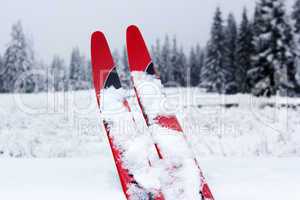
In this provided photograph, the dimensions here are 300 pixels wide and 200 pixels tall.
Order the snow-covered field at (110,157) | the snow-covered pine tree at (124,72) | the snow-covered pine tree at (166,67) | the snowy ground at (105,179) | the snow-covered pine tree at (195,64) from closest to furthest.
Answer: the snowy ground at (105,179), the snow-covered field at (110,157), the snow-covered pine tree at (124,72), the snow-covered pine tree at (166,67), the snow-covered pine tree at (195,64)

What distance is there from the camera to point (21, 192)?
2.96 m

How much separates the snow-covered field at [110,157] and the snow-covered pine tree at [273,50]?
1012 centimetres

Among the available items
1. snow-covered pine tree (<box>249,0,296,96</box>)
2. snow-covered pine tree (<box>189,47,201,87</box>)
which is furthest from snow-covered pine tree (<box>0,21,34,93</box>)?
snow-covered pine tree (<box>249,0,296,96</box>)

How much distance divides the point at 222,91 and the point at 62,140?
29.1 metres

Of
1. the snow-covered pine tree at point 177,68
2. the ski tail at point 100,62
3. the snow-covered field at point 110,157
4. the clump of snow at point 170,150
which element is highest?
the snow-covered pine tree at point 177,68

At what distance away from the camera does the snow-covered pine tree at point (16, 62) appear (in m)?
40.9

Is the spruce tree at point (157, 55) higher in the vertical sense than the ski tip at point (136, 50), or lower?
higher

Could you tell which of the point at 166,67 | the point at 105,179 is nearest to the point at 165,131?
the point at 105,179

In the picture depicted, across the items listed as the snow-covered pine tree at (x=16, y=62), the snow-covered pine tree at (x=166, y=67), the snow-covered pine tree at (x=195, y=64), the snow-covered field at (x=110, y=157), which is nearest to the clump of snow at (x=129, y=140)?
the snow-covered field at (x=110, y=157)

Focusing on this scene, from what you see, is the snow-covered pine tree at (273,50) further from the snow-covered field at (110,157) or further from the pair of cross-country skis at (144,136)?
the pair of cross-country skis at (144,136)

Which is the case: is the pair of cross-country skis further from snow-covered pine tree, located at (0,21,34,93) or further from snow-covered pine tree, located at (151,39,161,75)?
snow-covered pine tree, located at (151,39,161,75)

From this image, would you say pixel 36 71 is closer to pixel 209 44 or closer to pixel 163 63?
pixel 163 63

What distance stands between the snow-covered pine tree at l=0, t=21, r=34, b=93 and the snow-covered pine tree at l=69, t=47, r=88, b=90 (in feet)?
36.5

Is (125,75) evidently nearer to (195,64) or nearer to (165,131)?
(195,64)
